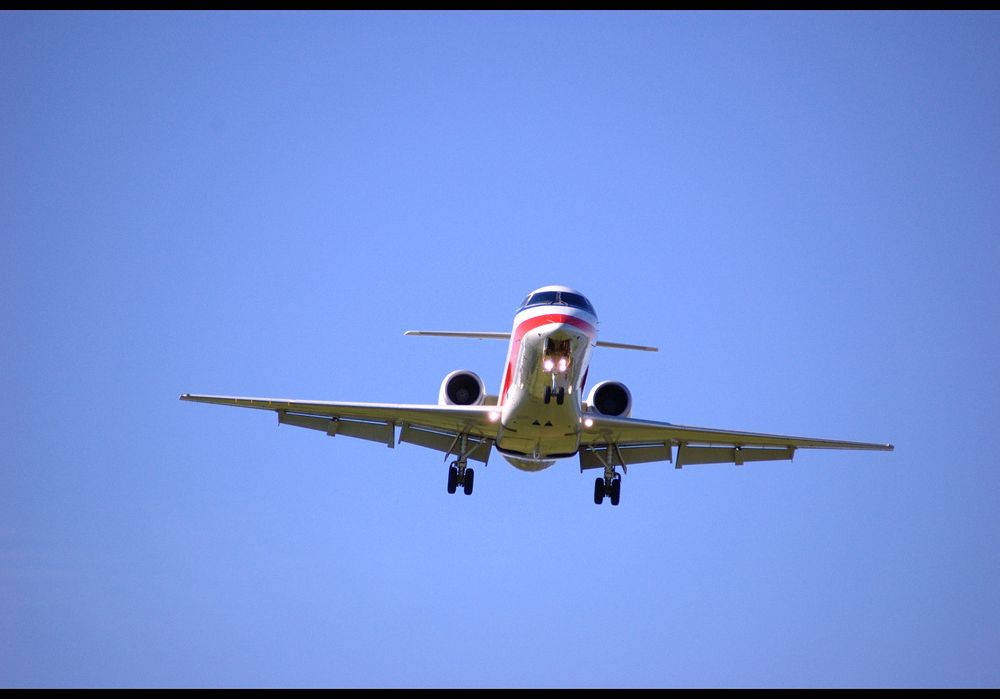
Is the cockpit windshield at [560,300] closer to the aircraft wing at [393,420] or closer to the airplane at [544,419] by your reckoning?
the airplane at [544,419]

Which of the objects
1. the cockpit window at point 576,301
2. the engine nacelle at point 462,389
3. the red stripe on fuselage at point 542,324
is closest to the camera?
the red stripe on fuselage at point 542,324

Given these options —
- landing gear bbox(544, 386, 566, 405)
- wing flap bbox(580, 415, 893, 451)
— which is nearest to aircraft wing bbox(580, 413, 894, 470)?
wing flap bbox(580, 415, 893, 451)

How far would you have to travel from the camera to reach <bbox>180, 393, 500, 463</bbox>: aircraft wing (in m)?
22.6

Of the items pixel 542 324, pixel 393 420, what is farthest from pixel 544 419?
pixel 393 420

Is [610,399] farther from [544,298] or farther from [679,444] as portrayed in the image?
[544,298]

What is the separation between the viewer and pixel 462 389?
23656 mm

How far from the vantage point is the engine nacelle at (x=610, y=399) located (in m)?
23.7

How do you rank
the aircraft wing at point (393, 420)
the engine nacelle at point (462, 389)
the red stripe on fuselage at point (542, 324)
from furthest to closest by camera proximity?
the engine nacelle at point (462, 389) < the aircraft wing at point (393, 420) < the red stripe on fuselage at point (542, 324)

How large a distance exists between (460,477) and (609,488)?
288cm

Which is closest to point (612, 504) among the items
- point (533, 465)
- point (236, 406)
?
point (533, 465)

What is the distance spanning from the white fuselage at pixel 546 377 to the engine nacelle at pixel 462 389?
101 cm

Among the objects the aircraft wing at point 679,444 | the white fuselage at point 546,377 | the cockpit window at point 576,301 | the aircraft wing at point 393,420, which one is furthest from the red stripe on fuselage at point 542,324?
the aircraft wing at point 679,444
